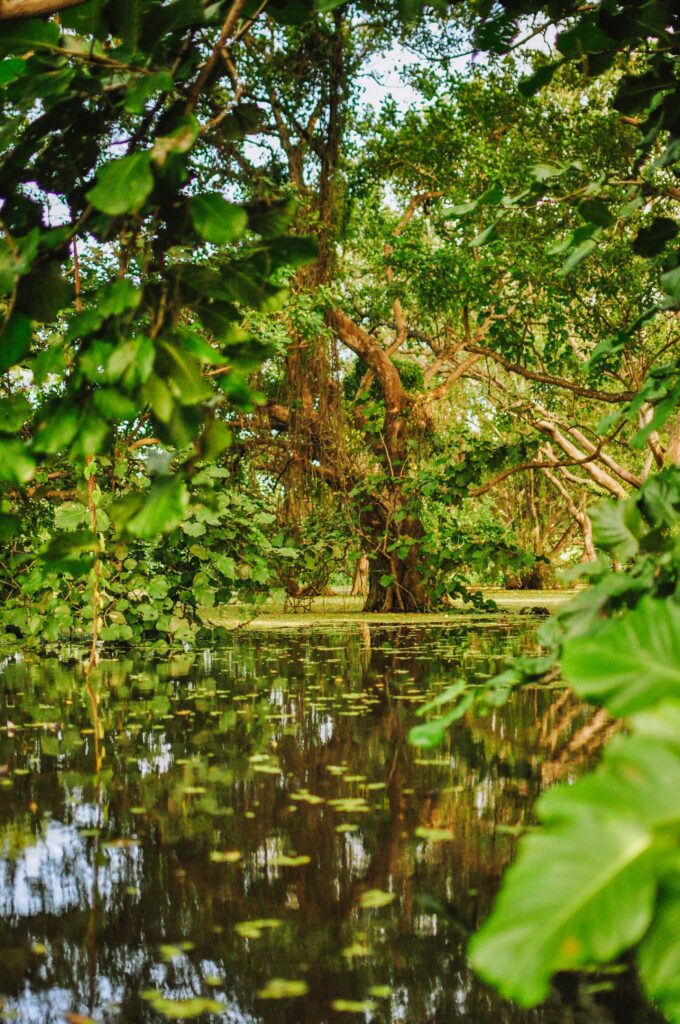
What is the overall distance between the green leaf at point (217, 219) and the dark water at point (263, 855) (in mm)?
1537

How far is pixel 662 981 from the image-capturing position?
0.65 meters

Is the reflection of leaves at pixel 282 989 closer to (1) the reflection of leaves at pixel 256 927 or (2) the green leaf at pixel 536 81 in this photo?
(1) the reflection of leaves at pixel 256 927

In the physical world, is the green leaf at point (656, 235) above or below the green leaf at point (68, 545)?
above

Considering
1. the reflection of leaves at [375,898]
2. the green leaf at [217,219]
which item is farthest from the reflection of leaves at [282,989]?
the green leaf at [217,219]

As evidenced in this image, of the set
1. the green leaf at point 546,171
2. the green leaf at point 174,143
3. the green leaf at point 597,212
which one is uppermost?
the green leaf at point 546,171

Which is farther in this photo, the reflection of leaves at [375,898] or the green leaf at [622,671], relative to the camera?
the reflection of leaves at [375,898]

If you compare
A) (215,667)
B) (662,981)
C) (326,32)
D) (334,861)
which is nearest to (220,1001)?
(334,861)

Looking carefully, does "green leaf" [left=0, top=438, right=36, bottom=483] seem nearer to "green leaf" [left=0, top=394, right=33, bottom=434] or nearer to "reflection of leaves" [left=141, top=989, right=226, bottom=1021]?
"green leaf" [left=0, top=394, right=33, bottom=434]

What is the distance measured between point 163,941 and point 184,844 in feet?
2.81

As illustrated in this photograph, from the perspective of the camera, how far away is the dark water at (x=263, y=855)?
7.00 ft

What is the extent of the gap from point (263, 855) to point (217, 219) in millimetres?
2376

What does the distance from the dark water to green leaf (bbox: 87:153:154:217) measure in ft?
5.23

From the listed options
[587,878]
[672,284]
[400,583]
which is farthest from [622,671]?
[400,583]

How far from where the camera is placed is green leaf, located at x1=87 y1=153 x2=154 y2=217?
1157mm
